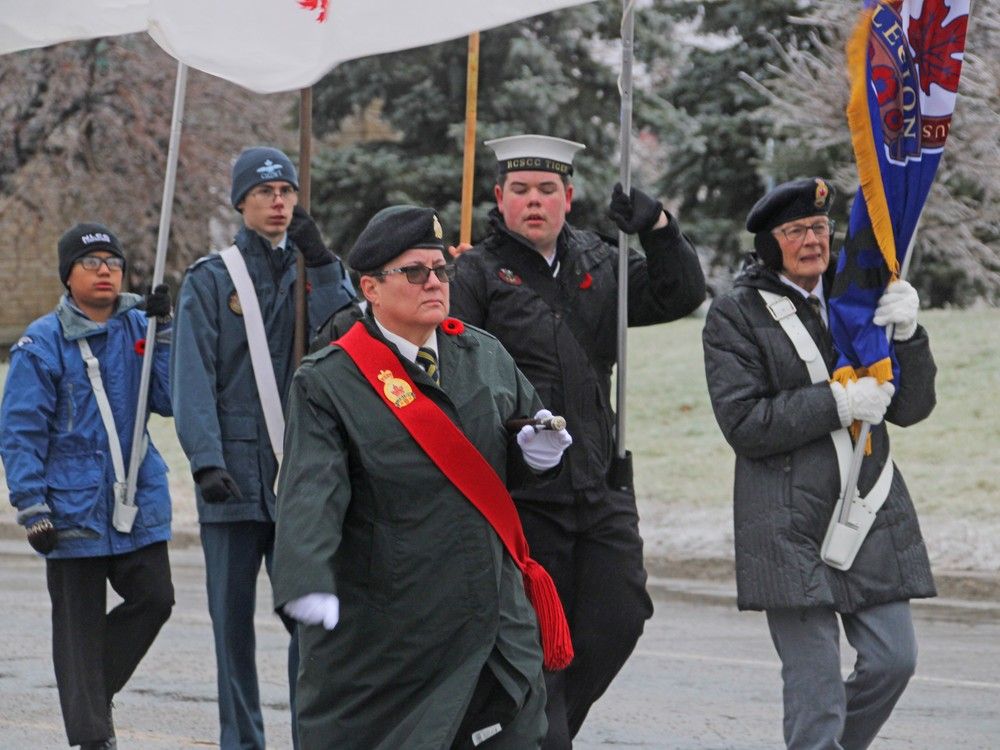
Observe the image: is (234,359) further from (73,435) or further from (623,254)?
(623,254)

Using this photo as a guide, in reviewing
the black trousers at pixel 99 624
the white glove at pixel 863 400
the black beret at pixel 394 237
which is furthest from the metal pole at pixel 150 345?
the white glove at pixel 863 400

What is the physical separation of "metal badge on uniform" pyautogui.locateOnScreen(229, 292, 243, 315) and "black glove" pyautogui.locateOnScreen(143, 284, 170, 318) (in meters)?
0.30

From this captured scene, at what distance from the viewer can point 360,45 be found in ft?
19.9

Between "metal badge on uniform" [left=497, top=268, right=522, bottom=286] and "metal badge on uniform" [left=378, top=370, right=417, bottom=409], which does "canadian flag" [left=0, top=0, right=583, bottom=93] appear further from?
"metal badge on uniform" [left=378, top=370, right=417, bottom=409]

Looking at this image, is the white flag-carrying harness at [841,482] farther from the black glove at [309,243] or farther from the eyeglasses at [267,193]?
the eyeglasses at [267,193]

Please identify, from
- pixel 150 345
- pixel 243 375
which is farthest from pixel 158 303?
pixel 243 375

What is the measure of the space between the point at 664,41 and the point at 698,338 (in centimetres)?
750

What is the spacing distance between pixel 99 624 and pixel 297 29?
212 centimetres

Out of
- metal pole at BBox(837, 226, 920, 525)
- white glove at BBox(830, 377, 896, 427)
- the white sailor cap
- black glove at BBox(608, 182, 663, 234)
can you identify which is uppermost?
the white sailor cap

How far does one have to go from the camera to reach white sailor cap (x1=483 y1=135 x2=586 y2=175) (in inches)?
233

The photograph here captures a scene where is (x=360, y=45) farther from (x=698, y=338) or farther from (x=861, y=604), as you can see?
(x=698, y=338)

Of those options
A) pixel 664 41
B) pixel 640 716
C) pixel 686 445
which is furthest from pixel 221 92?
pixel 640 716

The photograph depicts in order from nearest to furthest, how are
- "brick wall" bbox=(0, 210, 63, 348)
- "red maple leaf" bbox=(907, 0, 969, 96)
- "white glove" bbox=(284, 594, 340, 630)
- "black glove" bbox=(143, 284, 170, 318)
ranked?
1. "white glove" bbox=(284, 594, 340, 630)
2. "red maple leaf" bbox=(907, 0, 969, 96)
3. "black glove" bbox=(143, 284, 170, 318)
4. "brick wall" bbox=(0, 210, 63, 348)

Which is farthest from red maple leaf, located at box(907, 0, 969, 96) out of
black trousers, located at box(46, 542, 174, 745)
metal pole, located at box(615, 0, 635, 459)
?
black trousers, located at box(46, 542, 174, 745)
